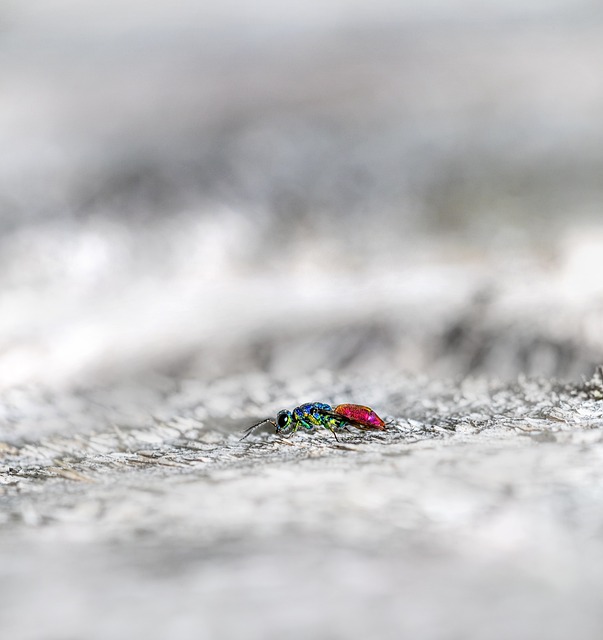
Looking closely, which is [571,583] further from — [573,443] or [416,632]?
[573,443]

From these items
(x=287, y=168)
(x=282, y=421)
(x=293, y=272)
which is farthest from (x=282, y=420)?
(x=287, y=168)

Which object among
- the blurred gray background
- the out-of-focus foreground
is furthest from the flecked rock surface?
the blurred gray background

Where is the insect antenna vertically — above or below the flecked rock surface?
below

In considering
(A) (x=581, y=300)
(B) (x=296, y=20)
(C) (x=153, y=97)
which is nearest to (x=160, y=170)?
(C) (x=153, y=97)

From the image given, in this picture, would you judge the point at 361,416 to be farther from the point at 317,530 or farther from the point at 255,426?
the point at 317,530

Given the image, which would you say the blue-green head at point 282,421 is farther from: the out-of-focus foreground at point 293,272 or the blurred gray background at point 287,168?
the blurred gray background at point 287,168

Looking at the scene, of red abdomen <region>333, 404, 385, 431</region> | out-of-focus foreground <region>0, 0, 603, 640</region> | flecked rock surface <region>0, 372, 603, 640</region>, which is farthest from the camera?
red abdomen <region>333, 404, 385, 431</region>

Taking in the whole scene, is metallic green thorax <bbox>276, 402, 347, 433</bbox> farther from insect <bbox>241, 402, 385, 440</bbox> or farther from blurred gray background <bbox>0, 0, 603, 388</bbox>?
blurred gray background <bbox>0, 0, 603, 388</bbox>

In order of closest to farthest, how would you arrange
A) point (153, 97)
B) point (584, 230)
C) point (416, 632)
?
1. point (416, 632)
2. point (584, 230)
3. point (153, 97)
